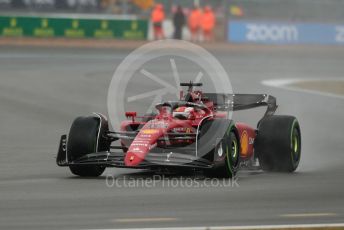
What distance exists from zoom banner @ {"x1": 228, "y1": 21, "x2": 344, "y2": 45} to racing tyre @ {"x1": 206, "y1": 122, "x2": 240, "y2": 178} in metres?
39.9

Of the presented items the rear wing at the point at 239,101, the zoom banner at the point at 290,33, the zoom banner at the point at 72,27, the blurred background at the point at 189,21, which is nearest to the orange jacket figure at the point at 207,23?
the blurred background at the point at 189,21

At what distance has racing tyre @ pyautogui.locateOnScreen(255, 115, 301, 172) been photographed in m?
13.3

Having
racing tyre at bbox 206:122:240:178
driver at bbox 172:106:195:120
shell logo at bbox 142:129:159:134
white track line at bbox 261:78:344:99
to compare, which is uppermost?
driver at bbox 172:106:195:120

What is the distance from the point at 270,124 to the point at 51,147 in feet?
15.0

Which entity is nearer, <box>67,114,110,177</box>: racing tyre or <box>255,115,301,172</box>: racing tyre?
<box>67,114,110,177</box>: racing tyre

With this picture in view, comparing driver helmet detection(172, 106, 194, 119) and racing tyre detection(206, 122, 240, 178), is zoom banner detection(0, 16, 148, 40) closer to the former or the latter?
driver helmet detection(172, 106, 194, 119)

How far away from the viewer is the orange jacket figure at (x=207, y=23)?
171ft

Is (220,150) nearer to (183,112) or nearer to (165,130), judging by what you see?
(165,130)

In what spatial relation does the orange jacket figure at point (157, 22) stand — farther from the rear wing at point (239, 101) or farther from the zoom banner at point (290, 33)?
the rear wing at point (239, 101)

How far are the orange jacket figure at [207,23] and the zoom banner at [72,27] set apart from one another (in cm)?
329

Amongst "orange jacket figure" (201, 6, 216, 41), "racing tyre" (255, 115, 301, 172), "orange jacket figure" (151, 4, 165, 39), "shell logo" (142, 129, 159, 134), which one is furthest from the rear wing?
"orange jacket figure" (201, 6, 216, 41)

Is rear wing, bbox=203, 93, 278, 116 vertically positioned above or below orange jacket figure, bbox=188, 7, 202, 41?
above

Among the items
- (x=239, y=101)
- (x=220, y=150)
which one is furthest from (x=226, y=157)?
(x=239, y=101)

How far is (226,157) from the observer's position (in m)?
12.1
